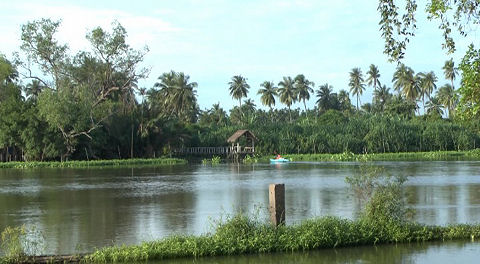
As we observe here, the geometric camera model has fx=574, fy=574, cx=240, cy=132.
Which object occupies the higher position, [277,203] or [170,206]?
[277,203]

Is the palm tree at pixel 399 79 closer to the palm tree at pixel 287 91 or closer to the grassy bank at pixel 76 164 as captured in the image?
the palm tree at pixel 287 91

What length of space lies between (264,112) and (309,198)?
82.8m

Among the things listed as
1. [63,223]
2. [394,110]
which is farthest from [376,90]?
[63,223]

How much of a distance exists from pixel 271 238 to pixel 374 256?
5.96 feet

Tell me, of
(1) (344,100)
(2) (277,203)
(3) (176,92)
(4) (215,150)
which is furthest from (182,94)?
(2) (277,203)

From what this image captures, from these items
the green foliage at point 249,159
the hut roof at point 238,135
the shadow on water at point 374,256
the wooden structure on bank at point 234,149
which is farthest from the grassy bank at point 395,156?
the shadow on water at point 374,256

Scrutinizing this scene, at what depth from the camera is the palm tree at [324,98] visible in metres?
96.6

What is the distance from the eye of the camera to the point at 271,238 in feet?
33.6

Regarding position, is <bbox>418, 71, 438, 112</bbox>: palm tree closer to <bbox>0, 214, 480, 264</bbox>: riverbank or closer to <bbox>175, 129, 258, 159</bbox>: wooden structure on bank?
<bbox>175, 129, 258, 159</bbox>: wooden structure on bank

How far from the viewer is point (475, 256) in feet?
31.8

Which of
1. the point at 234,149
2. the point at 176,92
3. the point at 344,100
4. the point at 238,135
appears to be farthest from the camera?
the point at 344,100

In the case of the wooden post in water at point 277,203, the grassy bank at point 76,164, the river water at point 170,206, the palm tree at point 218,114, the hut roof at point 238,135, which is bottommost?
the river water at point 170,206

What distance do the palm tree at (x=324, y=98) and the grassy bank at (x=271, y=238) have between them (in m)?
86.2

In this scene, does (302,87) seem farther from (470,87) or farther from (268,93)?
(470,87)
